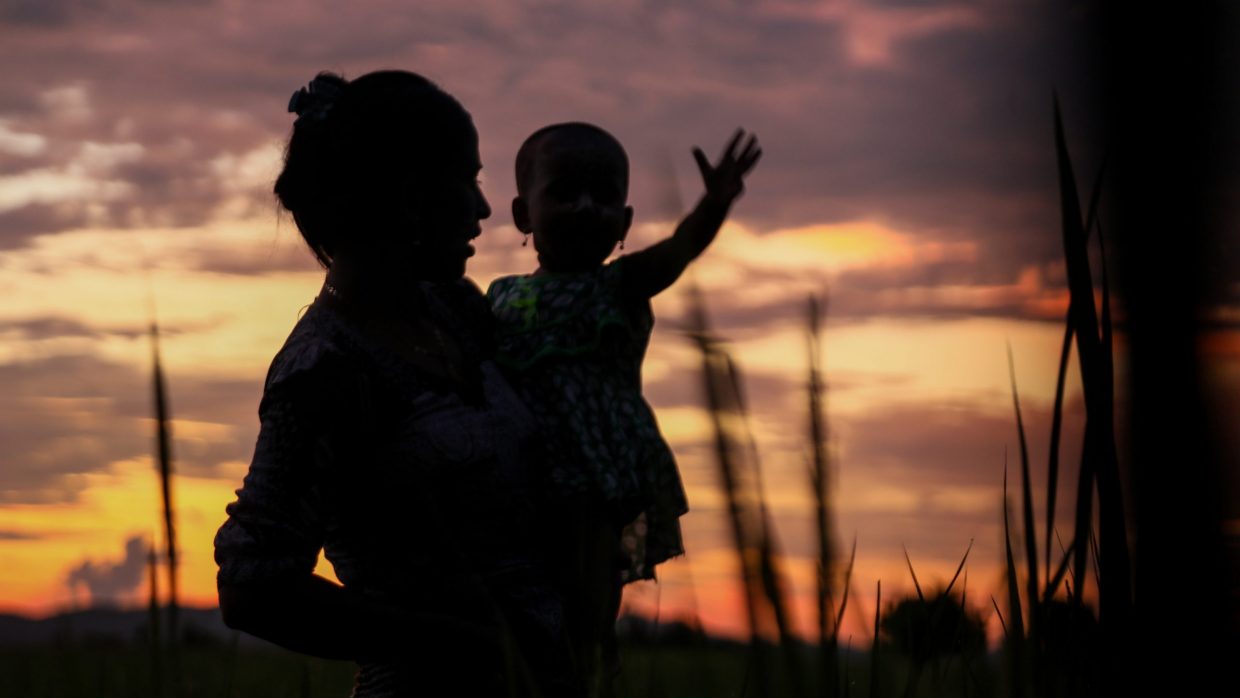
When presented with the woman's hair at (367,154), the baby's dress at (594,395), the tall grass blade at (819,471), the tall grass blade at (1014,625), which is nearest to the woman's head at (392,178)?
the woman's hair at (367,154)

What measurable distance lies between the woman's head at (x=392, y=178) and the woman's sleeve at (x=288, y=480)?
36 cm

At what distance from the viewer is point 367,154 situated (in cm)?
261

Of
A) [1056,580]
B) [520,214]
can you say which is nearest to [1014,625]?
[1056,580]

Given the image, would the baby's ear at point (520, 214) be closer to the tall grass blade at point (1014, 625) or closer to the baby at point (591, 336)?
the baby at point (591, 336)

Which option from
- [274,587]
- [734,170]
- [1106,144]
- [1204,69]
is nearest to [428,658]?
[274,587]

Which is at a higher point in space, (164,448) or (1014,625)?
(164,448)

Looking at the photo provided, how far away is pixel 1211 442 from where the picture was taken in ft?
6.34

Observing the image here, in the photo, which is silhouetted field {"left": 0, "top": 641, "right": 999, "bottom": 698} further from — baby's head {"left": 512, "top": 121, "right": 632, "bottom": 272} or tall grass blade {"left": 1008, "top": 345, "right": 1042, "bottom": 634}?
baby's head {"left": 512, "top": 121, "right": 632, "bottom": 272}

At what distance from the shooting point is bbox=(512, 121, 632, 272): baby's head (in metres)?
3.16

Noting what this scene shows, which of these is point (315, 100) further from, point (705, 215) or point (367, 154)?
point (705, 215)

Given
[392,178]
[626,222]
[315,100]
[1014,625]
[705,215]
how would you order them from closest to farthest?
1. [1014,625]
2. [392,178]
3. [315,100]
4. [705,215]
5. [626,222]

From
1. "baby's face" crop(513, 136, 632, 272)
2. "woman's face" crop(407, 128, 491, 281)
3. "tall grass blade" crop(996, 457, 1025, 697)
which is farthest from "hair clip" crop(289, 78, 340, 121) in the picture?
"tall grass blade" crop(996, 457, 1025, 697)

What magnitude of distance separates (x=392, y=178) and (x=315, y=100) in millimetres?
337

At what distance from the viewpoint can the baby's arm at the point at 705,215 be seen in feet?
9.84
